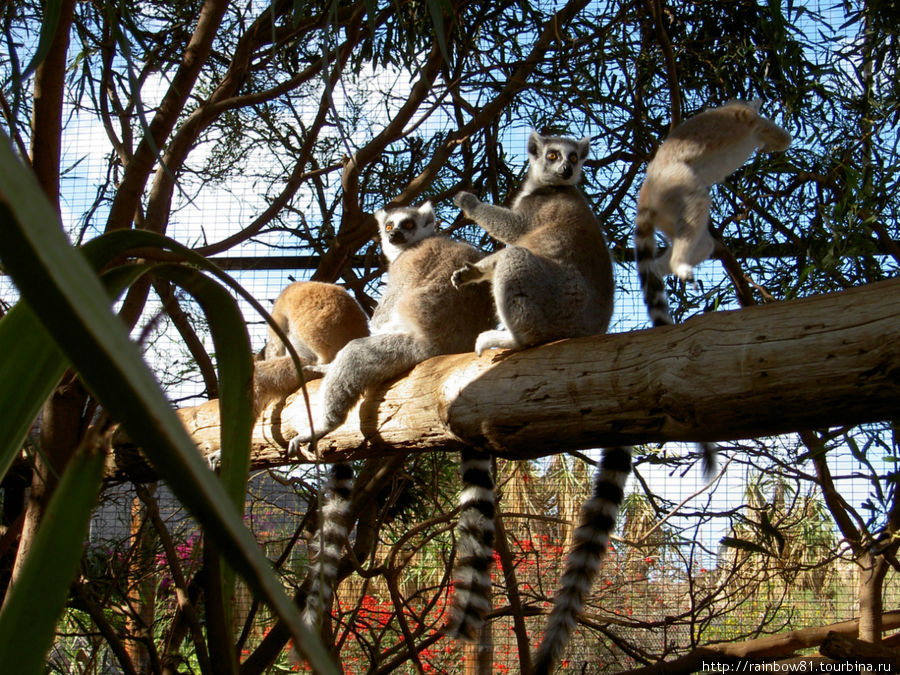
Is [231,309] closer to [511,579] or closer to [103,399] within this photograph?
[103,399]

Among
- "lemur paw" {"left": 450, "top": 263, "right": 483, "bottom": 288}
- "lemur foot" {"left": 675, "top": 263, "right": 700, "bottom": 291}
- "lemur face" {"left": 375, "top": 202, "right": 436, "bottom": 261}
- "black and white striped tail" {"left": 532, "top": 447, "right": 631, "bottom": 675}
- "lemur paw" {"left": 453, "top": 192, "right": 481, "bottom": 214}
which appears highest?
"lemur face" {"left": 375, "top": 202, "right": 436, "bottom": 261}

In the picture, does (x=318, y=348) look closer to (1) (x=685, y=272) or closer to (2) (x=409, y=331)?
(2) (x=409, y=331)

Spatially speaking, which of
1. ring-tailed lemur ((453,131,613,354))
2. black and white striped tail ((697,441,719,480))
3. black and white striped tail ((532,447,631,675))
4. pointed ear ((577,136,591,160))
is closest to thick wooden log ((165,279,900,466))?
ring-tailed lemur ((453,131,613,354))

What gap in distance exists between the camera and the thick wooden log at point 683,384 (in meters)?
1.87

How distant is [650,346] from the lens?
7.50 ft

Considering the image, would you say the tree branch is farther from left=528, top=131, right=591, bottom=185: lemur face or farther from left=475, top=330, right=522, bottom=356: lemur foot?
left=528, top=131, right=591, bottom=185: lemur face

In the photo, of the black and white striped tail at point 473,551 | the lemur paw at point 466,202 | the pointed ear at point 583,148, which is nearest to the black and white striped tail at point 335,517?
the black and white striped tail at point 473,551

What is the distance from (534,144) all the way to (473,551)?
244 centimetres

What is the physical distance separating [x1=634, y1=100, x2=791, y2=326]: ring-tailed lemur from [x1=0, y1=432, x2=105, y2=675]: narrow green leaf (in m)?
3.42

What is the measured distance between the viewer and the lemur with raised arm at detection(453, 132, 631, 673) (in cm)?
301

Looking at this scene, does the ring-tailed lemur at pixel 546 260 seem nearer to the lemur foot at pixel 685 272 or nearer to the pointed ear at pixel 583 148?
the pointed ear at pixel 583 148

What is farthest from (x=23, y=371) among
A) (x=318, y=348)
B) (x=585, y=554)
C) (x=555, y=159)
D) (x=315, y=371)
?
(x=555, y=159)

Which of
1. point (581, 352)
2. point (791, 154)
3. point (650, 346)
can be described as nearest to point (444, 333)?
point (581, 352)

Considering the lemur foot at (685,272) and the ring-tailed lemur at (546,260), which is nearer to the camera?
the ring-tailed lemur at (546,260)
